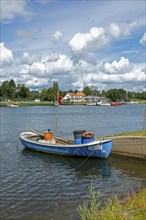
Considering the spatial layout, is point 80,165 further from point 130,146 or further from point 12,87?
point 12,87

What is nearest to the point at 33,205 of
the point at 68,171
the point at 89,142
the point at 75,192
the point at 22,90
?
the point at 75,192

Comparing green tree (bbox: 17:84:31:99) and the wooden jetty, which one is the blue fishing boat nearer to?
the wooden jetty

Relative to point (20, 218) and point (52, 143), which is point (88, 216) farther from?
point (52, 143)

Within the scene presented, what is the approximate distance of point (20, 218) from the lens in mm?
11125

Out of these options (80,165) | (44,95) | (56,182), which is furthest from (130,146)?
(44,95)

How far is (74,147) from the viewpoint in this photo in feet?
72.1

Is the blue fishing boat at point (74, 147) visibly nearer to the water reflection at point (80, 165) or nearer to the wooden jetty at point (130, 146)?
the water reflection at point (80, 165)

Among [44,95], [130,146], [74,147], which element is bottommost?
[74,147]

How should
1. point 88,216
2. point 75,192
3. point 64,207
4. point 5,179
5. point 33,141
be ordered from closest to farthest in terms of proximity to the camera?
1. point 88,216
2. point 64,207
3. point 75,192
4. point 5,179
5. point 33,141

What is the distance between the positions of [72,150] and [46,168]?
121 inches

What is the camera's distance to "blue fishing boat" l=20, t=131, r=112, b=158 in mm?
20850

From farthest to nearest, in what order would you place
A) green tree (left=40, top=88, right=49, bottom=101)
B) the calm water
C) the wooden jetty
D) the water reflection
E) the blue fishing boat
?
green tree (left=40, top=88, right=49, bottom=101)
the blue fishing boat
the wooden jetty
the water reflection
the calm water

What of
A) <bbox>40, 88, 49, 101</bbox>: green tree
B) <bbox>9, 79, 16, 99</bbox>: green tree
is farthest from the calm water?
<bbox>40, 88, 49, 101</bbox>: green tree

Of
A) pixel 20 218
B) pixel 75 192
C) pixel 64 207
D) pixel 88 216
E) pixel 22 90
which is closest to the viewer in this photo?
pixel 88 216
